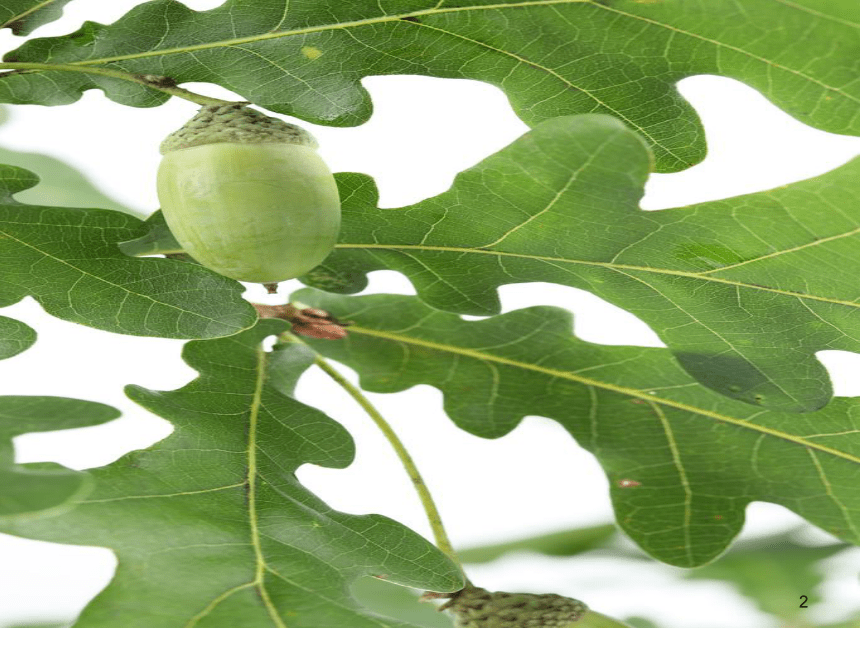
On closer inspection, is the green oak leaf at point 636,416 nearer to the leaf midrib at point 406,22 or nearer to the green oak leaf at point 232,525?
the green oak leaf at point 232,525

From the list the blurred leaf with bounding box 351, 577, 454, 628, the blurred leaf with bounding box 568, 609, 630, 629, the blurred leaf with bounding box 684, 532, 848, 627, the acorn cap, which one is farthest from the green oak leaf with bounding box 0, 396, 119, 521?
the blurred leaf with bounding box 684, 532, 848, 627

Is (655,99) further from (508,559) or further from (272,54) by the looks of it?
(508,559)

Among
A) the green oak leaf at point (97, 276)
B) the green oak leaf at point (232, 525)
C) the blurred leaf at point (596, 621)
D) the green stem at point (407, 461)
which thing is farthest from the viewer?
the blurred leaf at point (596, 621)

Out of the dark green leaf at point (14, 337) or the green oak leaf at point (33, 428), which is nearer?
the green oak leaf at point (33, 428)

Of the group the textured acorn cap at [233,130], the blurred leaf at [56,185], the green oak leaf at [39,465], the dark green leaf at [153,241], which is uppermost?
the blurred leaf at [56,185]

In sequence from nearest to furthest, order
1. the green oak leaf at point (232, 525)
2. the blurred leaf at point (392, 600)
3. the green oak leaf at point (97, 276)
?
the green oak leaf at point (232, 525) → the green oak leaf at point (97, 276) → the blurred leaf at point (392, 600)

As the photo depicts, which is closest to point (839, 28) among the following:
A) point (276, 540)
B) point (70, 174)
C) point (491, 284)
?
point (491, 284)

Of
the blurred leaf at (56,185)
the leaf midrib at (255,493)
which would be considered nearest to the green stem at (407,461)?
the leaf midrib at (255,493)

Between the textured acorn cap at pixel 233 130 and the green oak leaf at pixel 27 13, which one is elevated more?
the green oak leaf at pixel 27 13
